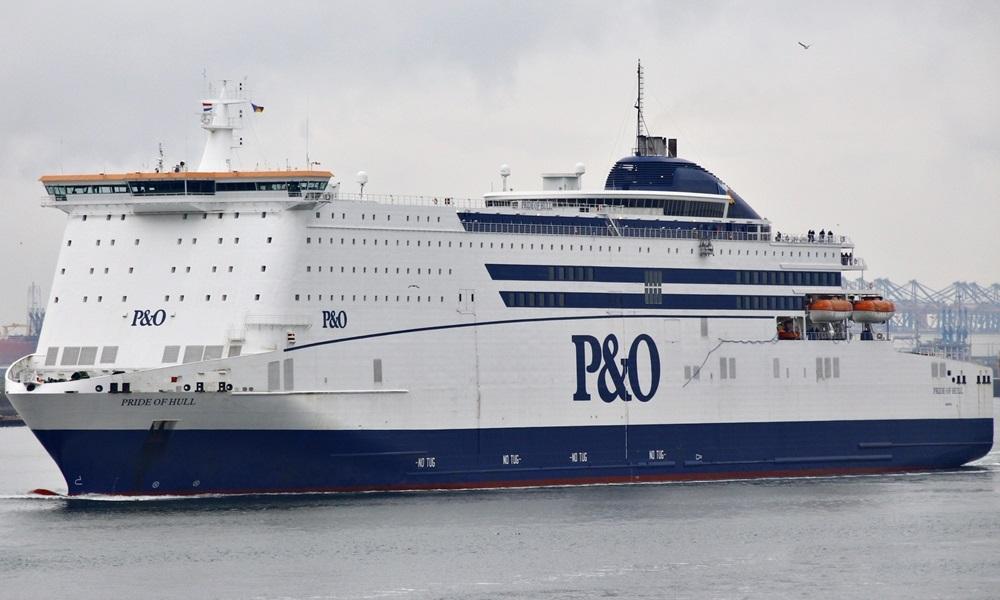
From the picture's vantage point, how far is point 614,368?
4522 cm

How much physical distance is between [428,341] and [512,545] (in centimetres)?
865

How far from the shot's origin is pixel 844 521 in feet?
128

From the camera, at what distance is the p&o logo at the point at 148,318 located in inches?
1594

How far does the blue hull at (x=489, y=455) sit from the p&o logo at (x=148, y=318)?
314 cm

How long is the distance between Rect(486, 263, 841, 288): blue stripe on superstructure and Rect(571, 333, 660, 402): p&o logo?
1.67 meters

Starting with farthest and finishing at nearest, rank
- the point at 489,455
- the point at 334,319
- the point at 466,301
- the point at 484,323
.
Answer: the point at 484,323
the point at 466,301
the point at 489,455
the point at 334,319

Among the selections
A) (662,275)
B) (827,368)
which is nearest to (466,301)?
(662,275)

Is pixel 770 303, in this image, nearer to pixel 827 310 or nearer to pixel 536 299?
pixel 827 310

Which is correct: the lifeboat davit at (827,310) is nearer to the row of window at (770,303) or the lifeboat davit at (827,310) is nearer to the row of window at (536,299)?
the row of window at (770,303)

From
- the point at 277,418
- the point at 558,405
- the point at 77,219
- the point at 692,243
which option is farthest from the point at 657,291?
the point at 77,219

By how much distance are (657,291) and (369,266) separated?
9075mm

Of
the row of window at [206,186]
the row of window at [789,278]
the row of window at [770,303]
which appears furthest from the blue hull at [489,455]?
the row of window at [206,186]

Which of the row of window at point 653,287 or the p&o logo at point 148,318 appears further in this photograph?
the row of window at point 653,287

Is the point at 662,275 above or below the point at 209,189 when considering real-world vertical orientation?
below
